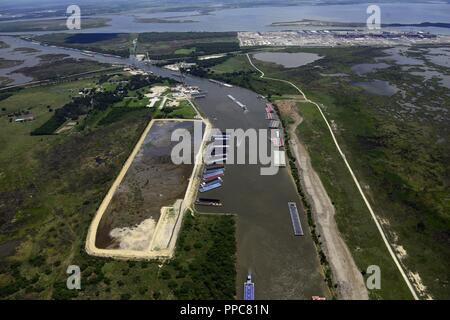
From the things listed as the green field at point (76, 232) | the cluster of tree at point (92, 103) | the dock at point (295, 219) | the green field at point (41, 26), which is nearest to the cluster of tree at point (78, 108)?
the cluster of tree at point (92, 103)

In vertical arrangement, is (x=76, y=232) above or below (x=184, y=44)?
below

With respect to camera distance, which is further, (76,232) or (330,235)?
(76,232)

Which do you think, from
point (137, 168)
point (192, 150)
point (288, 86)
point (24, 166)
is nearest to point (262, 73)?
point (288, 86)

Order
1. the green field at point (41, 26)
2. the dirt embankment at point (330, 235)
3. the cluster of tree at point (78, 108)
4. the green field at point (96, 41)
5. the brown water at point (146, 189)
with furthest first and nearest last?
the green field at point (41, 26) → the green field at point (96, 41) → the cluster of tree at point (78, 108) → the brown water at point (146, 189) → the dirt embankment at point (330, 235)

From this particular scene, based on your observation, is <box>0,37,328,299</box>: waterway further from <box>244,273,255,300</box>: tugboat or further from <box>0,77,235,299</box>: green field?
<box>0,77,235,299</box>: green field

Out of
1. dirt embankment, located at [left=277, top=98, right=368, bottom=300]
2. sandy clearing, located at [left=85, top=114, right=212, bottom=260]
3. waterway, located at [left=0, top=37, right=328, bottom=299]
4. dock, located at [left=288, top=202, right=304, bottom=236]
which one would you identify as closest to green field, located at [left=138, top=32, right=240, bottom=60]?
dirt embankment, located at [left=277, top=98, right=368, bottom=300]

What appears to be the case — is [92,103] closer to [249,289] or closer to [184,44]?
[249,289]

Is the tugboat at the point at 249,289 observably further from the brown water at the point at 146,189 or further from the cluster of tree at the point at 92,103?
the cluster of tree at the point at 92,103

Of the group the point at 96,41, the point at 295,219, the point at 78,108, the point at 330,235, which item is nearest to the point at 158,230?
the point at 295,219
